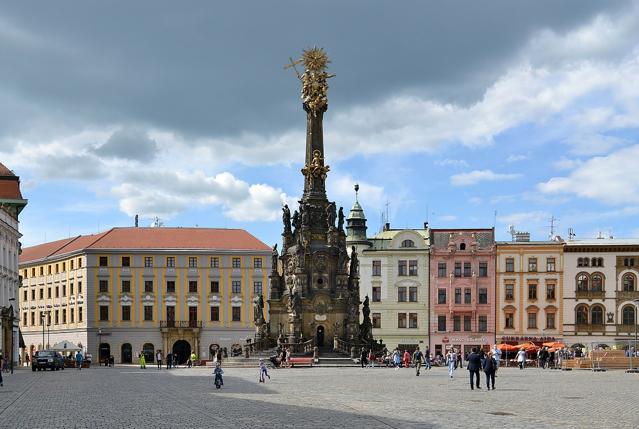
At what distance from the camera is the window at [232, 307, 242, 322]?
108 m

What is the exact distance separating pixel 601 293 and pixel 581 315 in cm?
281

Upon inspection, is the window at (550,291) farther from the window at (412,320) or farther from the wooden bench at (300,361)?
the wooden bench at (300,361)

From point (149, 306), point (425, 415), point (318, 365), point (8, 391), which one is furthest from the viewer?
point (149, 306)

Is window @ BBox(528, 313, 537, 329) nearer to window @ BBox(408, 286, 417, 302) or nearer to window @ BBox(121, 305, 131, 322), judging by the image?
window @ BBox(408, 286, 417, 302)

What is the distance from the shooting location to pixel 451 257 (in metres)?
100

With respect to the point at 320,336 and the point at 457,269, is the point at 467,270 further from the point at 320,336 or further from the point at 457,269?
the point at 320,336

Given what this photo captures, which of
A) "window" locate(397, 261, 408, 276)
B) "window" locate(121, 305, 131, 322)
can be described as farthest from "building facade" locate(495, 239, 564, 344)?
"window" locate(121, 305, 131, 322)

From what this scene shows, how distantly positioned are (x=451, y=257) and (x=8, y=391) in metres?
64.5

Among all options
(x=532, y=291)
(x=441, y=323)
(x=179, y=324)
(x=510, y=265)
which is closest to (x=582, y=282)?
(x=532, y=291)

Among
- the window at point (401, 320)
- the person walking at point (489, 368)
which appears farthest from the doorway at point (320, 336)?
the person walking at point (489, 368)

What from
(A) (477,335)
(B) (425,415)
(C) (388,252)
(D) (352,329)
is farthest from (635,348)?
(B) (425,415)

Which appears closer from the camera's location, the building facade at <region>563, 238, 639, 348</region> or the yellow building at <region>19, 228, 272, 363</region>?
the building facade at <region>563, 238, 639, 348</region>

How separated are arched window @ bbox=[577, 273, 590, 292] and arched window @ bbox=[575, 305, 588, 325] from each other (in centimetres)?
170

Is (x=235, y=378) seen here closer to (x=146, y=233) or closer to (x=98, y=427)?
(x=98, y=427)
